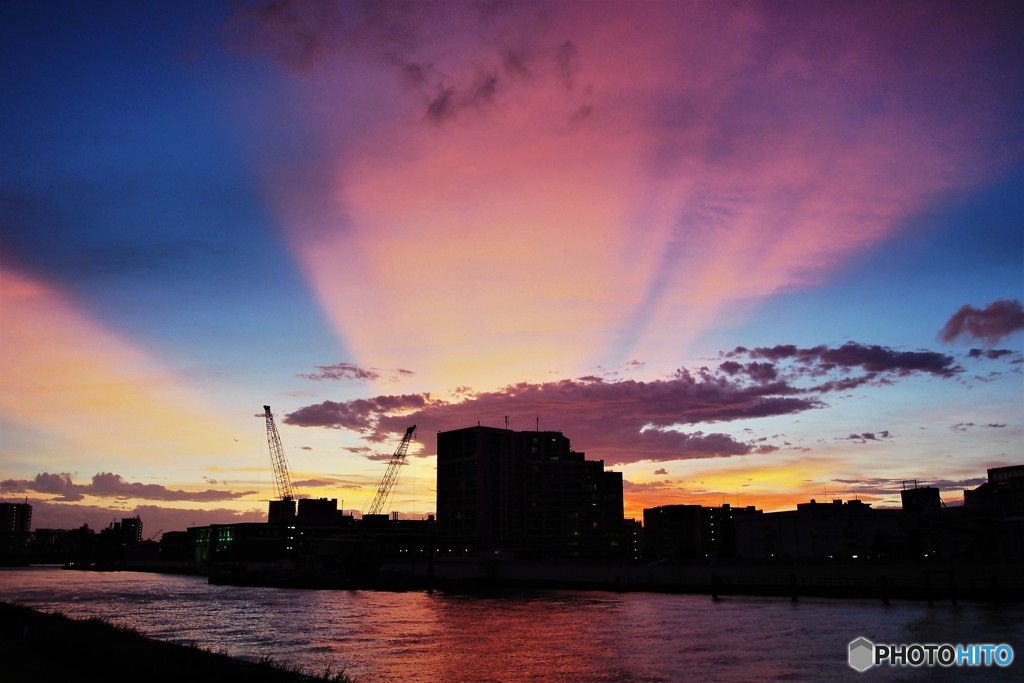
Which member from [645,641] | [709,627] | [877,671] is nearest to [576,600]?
[709,627]

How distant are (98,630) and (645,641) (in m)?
50.6

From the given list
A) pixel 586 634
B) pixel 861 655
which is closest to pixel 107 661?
pixel 861 655

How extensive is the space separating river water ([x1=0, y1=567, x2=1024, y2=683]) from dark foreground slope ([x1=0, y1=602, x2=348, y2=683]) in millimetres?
19518

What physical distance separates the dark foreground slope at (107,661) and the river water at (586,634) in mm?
19518

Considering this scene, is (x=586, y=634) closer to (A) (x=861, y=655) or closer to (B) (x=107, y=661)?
(A) (x=861, y=655)

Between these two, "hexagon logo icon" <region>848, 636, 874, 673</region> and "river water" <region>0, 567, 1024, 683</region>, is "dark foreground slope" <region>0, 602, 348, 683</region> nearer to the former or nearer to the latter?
"river water" <region>0, 567, 1024, 683</region>

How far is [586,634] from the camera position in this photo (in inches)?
3258

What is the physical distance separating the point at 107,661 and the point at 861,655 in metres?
55.2

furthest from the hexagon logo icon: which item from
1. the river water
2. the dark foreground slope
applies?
the dark foreground slope

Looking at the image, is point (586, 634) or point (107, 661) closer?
point (107, 661)

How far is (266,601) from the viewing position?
509ft

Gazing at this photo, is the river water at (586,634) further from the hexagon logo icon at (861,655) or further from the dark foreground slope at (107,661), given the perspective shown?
the dark foreground slope at (107,661)

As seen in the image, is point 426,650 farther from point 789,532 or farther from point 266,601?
point 789,532

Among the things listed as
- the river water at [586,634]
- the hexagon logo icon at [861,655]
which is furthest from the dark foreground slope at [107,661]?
the hexagon logo icon at [861,655]
